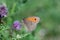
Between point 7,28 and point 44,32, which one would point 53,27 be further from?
point 7,28

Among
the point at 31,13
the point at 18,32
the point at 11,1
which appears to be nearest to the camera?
the point at 18,32

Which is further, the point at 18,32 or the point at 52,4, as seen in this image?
the point at 52,4

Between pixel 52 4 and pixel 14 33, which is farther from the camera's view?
pixel 52 4

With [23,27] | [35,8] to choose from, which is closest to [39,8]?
[35,8]

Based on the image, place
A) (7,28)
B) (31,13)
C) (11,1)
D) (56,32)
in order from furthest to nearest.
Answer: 1. (56,32)
2. (31,13)
3. (11,1)
4. (7,28)

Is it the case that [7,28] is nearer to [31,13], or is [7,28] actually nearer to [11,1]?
[11,1]

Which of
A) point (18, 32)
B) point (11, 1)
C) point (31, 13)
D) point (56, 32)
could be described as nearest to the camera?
point (18, 32)

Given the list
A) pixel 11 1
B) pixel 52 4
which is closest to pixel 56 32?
pixel 52 4

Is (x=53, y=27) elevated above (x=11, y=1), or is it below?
below

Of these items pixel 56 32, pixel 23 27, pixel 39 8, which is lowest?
pixel 56 32
